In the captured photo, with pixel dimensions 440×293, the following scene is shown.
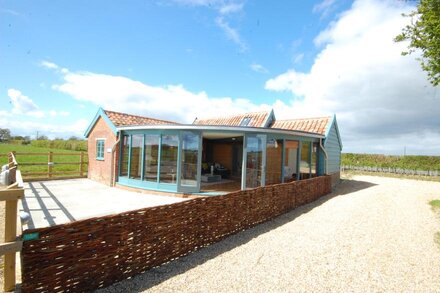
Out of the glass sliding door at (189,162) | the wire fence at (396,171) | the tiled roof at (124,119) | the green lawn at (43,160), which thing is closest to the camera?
the glass sliding door at (189,162)

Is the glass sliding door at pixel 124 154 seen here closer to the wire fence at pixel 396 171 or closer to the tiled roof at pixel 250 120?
the tiled roof at pixel 250 120

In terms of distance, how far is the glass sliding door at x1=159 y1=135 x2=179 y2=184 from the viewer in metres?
11.6

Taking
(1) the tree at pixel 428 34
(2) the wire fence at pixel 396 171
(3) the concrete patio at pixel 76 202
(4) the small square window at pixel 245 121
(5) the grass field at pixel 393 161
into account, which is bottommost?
(3) the concrete patio at pixel 76 202

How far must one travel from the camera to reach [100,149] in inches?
622

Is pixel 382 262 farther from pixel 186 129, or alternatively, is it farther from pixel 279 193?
pixel 186 129

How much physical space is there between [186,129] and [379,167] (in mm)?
33124

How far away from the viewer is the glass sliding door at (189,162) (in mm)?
11398

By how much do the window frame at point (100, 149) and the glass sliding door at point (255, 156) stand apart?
9365 mm

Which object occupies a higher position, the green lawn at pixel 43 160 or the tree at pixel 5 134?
the tree at pixel 5 134

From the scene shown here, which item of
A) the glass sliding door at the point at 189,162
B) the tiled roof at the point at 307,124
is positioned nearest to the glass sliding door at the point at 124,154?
the glass sliding door at the point at 189,162

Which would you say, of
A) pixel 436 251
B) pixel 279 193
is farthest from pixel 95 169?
pixel 436 251

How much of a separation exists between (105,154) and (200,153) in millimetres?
7087

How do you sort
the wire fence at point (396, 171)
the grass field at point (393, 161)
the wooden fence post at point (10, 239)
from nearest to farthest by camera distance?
1. the wooden fence post at point (10, 239)
2. the wire fence at point (396, 171)
3. the grass field at point (393, 161)

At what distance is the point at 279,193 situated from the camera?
29.3 feet
